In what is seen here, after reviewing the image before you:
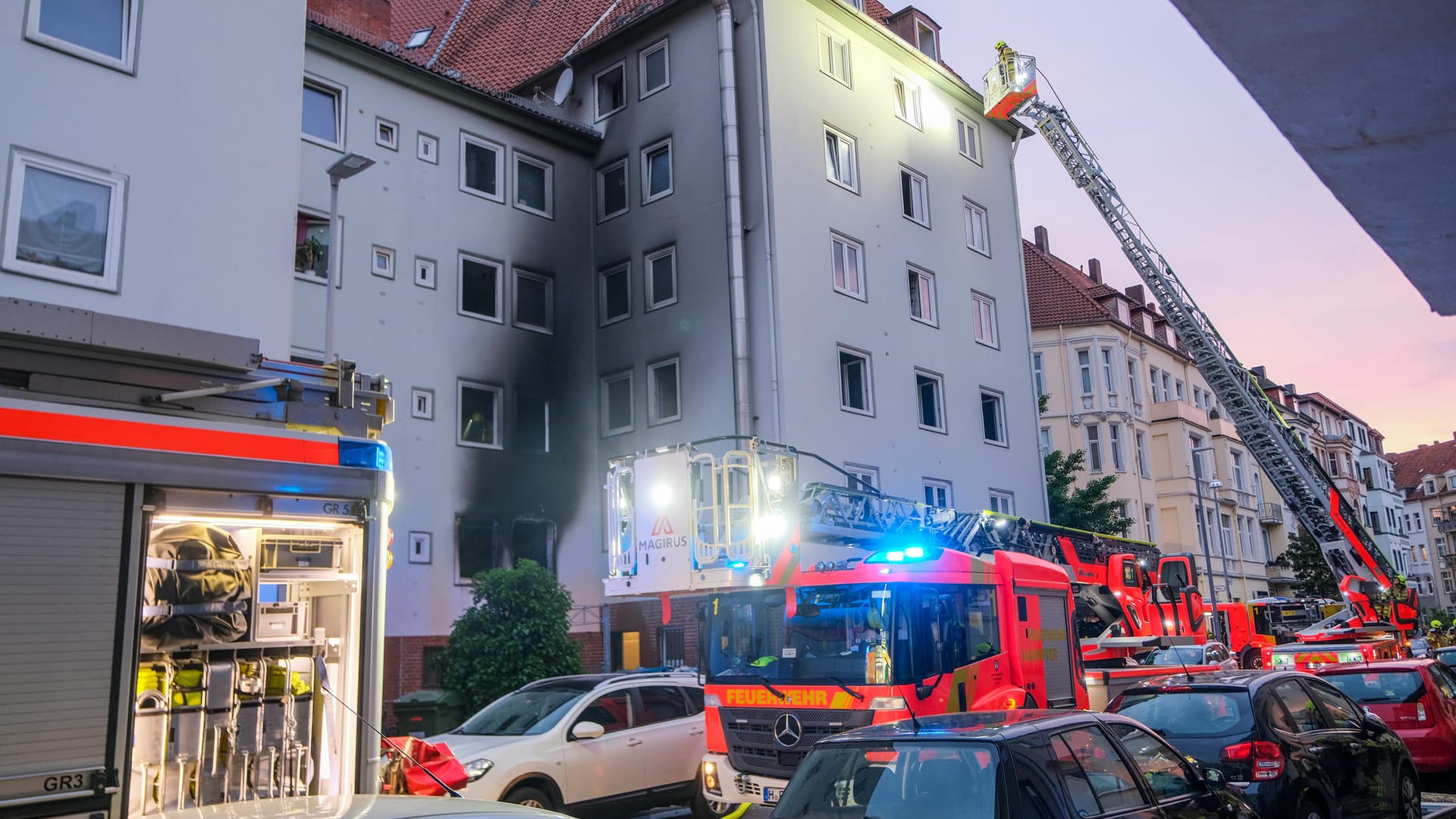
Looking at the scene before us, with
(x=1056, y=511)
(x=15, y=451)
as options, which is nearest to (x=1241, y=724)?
(x=15, y=451)

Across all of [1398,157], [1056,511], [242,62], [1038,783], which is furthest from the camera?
[1056,511]

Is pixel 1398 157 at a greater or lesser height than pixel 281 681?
greater

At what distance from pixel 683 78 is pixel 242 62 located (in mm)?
11977

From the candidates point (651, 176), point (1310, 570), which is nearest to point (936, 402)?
point (651, 176)

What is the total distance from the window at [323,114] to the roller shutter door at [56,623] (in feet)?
60.4

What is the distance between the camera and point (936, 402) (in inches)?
1081

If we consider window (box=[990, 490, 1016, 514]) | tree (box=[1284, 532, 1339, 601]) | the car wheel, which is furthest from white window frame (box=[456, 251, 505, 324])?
tree (box=[1284, 532, 1339, 601])

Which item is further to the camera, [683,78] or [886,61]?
[886,61]

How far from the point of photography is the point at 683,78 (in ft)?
83.7

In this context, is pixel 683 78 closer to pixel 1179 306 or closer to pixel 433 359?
pixel 433 359

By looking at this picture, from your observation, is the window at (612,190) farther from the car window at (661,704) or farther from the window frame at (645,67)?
the car window at (661,704)

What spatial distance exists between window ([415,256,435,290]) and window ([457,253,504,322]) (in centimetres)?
68

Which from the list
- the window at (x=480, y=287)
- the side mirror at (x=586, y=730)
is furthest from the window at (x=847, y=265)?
the side mirror at (x=586, y=730)

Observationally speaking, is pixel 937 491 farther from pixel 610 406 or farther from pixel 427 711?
pixel 427 711
